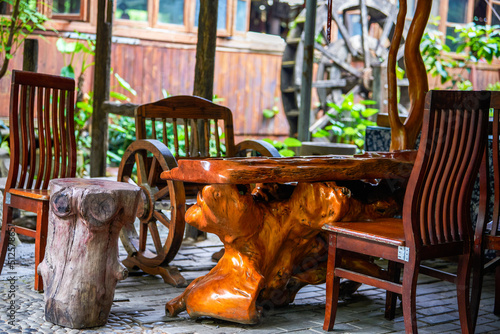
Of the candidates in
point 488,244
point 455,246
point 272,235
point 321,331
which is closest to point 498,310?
point 488,244

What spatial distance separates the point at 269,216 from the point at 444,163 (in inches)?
38.5

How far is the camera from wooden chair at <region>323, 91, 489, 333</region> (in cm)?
283

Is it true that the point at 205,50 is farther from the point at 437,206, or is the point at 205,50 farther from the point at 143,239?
the point at 437,206

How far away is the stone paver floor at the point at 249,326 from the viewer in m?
3.13

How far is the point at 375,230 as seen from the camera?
3018mm

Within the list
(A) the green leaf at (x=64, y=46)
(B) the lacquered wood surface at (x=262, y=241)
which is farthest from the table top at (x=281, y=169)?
(A) the green leaf at (x=64, y=46)

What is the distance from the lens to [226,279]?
3252mm

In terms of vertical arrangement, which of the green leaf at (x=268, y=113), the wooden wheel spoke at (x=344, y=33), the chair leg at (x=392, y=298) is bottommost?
the chair leg at (x=392, y=298)

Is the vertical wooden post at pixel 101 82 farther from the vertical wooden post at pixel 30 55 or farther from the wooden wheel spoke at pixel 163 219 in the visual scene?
the wooden wheel spoke at pixel 163 219

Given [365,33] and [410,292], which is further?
[365,33]

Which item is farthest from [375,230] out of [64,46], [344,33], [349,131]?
[344,33]

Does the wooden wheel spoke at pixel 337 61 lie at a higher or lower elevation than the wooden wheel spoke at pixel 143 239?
higher

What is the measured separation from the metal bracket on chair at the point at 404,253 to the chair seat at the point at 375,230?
0.02 meters

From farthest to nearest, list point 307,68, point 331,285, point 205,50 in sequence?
1. point 307,68
2. point 205,50
3. point 331,285
